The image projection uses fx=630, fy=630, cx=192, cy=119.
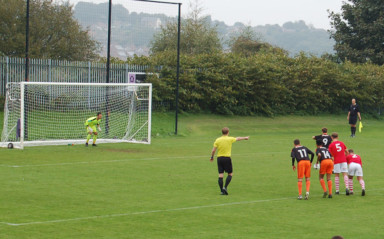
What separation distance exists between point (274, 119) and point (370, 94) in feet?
36.0

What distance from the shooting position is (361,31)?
61219mm

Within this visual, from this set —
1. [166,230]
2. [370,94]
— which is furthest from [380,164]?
[370,94]

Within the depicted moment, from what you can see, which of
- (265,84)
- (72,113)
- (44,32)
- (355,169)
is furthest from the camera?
(44,32)

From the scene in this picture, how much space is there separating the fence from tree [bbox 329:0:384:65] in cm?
2762

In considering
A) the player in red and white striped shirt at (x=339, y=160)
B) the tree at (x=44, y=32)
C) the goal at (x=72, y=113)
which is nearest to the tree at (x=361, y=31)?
the tree at (x=44, y=32)

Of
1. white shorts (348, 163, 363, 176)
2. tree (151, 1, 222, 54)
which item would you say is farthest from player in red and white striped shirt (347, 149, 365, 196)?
tree (151, 1, 222, 54)

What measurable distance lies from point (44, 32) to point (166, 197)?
3466 cm

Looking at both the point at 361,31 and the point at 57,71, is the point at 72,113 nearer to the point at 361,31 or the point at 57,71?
the point at 57,71

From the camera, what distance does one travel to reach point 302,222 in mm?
13477

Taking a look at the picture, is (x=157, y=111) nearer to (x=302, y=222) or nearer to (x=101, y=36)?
(x=101, y=36)

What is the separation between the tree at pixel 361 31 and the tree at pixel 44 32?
24872 mm

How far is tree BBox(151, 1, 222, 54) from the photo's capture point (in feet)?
196

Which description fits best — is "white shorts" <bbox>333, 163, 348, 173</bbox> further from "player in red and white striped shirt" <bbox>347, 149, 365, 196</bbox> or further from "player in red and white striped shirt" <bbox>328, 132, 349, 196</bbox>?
"player in red and white striped shirt" <bbox>347, 149, 365, 196</bbox>

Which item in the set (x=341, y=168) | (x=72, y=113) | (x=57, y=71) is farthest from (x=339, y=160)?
(x=57, y=71)
